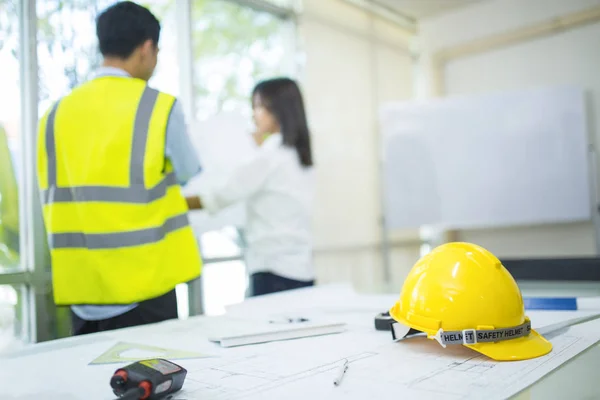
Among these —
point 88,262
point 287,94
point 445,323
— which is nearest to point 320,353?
point 445,323

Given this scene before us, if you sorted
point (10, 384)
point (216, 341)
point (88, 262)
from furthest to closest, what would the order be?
point (88, 262) → point (216, 341) → point (10, 384)

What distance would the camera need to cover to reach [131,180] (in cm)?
152

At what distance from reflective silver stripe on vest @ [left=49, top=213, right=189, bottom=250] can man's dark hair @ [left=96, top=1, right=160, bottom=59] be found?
57cm

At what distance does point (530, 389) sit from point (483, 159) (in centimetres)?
365

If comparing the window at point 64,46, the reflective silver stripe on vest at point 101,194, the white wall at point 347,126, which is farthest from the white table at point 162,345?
the white wall at point 347,126

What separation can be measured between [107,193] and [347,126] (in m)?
3.08

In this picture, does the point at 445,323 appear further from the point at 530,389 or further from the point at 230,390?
the point at 230,390

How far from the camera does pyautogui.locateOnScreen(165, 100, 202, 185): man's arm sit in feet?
5.24

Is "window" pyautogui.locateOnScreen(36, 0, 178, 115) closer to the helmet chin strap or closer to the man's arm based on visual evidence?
the man's arm

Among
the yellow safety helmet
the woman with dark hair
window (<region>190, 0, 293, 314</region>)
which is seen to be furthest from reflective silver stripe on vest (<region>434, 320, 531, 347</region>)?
window (<region>190, 0, 293, 314</region>)

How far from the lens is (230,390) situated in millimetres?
770

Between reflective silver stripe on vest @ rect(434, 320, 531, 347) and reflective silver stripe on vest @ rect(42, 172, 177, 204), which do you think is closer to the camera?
reflective silver stripe on vest @ rect(434, 320, 531, 347)

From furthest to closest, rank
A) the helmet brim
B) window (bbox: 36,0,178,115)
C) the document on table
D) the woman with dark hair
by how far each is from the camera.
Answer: window (bbox: 36,0,178,115)
the woman with dark hair
the helmet brim
the document on table

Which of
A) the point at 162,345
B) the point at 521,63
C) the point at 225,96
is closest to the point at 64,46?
the point at 225,96
